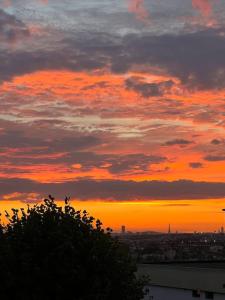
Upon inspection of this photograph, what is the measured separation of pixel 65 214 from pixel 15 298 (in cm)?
432

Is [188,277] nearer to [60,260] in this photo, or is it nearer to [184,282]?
[184,282]

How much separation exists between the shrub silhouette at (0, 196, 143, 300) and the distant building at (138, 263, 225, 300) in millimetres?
13347

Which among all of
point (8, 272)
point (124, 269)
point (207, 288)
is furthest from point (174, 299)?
point (8, 272)

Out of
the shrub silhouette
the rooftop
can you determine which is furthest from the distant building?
the shrub silhouette

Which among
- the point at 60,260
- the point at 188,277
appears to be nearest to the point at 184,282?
the point at 188,277

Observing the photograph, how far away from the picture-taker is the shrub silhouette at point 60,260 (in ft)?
81.6

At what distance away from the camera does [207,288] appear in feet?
131

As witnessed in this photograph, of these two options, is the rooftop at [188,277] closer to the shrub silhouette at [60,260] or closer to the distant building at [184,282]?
the distant building at [184,282]

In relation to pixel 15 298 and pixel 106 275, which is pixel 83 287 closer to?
pixel 106 275

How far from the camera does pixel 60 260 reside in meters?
25.1

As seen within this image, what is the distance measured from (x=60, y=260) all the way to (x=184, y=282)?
19.1 metres

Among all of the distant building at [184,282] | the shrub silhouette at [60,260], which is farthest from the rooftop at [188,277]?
the shrub silhouette at [60,260]

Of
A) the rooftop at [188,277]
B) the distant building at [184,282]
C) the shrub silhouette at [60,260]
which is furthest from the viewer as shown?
the distant building at [184,282]

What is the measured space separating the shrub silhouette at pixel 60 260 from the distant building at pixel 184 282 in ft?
43.8
